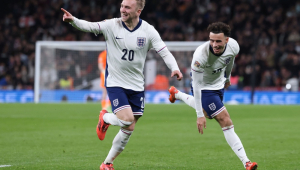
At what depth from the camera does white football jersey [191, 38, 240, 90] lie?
20.3 ft

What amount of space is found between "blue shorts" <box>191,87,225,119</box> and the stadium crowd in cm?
1475

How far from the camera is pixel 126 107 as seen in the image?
5840 mm

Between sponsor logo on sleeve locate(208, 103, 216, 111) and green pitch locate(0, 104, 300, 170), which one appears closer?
sponsor logo on sleeve locate(208, 103, 216, 111)

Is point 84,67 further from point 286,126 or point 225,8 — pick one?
point 286,126

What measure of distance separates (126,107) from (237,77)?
52.8 ft

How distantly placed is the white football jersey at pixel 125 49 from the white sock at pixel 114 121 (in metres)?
0.41

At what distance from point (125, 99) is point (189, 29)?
2112 cm

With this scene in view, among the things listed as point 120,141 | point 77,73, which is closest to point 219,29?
point 120,141

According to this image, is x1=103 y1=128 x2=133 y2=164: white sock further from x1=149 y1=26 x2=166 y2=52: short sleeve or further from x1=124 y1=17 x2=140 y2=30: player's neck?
x1=124 y1=17 x2=140 y2=30: player's neck

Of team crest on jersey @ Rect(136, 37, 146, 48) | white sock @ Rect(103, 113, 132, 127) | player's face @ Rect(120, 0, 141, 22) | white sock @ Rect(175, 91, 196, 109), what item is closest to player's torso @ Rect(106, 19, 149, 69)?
team crest on jersey @ Rect(136, 37, 146, 48)

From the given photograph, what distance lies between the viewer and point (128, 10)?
5887 millimetres

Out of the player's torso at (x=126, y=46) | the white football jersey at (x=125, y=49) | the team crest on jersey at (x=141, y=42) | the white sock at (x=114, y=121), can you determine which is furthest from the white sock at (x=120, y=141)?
the team crest on jersey at (x=141, y=42)

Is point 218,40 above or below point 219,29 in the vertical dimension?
below

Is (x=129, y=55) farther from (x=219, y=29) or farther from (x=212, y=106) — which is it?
(x=212, y=106)
